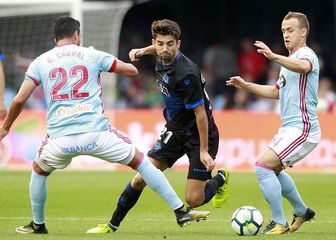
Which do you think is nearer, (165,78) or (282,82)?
(165,78)

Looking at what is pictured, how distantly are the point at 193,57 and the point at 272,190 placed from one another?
61.3ft

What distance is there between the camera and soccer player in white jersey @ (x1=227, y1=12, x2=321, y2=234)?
10070 mm

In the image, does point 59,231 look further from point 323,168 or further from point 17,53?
point 17,53

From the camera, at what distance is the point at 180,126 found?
35.0 ft

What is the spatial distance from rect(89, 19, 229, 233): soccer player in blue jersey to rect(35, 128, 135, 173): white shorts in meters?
0.79

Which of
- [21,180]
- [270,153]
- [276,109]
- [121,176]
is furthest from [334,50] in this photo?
[270,153]

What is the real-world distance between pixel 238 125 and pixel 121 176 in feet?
10.3

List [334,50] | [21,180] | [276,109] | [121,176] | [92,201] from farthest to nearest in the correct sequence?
[334,50], [276,109], [121,176], [21,180], [92,201]

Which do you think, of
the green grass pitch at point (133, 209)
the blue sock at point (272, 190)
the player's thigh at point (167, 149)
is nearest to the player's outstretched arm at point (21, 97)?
the green grass pitch at point (133, 209)

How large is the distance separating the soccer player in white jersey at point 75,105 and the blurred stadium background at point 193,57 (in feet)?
35.7

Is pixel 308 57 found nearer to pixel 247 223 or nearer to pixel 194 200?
pixel 247 223

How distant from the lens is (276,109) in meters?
22.6

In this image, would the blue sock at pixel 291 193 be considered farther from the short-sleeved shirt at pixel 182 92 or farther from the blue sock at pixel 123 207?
the blue sock at pixel 123 207

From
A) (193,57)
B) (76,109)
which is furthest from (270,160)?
(193,57)
